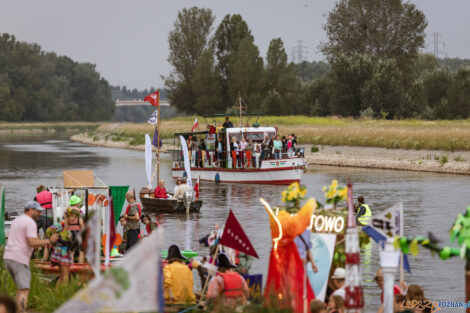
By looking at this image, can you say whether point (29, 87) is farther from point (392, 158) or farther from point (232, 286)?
point (232, 286)

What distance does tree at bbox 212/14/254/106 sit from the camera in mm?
111125

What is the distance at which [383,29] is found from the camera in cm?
10025

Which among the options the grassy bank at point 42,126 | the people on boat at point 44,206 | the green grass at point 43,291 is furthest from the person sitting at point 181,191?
the grassy bank at point 42,126

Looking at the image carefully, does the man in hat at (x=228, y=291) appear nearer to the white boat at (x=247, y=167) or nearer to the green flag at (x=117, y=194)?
the green flag at (x=117, y=194)

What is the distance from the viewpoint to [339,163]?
60750 millimetres

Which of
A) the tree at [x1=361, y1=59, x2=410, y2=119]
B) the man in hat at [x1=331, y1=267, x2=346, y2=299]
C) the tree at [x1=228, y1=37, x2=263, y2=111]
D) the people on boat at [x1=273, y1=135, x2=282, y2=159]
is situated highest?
the tree at [x1=228, y1=37, x2=263, y2=111]

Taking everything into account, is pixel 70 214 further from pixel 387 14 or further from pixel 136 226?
pixel 387 14

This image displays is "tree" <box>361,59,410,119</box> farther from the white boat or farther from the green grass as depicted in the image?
the green grass

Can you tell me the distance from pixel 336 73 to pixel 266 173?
45.2 m

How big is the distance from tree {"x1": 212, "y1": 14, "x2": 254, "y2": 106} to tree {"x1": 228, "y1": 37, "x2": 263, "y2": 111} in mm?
5415

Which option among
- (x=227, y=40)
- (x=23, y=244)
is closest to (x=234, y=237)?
(x=23, y=244)

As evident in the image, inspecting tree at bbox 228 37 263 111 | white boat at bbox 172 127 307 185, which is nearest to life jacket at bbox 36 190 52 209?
white boat at bbox 172 127 307 185

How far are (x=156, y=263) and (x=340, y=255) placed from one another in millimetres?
7191

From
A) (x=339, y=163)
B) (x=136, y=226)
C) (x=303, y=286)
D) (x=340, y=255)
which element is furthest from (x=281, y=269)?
(x=339, y=163)
